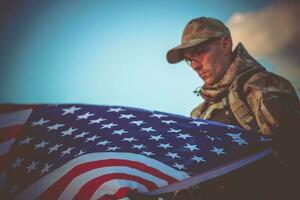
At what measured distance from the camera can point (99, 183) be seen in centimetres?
307

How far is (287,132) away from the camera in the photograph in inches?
114

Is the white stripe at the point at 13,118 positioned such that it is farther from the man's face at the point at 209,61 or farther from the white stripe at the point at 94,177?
the man's face at the point at 209,61

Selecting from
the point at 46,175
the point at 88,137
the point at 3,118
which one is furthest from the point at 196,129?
the point at 3,118

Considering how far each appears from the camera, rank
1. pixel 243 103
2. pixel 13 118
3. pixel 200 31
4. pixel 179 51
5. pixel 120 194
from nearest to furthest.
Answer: pixel 13 118, pixel 120 194, pixel 243 103, pixel 200 31, pixel 179 51

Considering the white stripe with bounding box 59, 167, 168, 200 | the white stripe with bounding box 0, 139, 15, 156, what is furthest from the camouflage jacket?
the white stripe with bounding box 0, 139, 15, 156

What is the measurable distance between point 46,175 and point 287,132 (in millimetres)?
2015

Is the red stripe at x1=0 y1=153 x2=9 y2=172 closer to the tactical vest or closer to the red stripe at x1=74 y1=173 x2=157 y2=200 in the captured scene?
the red stripe at x1=74 y1=173 x2=157 y2=200

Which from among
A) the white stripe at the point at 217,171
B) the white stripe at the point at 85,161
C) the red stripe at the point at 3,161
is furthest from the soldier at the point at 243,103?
the red stripe at the point at 3,161

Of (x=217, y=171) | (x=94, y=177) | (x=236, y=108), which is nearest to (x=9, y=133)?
(x=94, y=177)

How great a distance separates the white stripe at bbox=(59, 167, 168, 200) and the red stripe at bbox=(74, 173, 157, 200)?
25mm

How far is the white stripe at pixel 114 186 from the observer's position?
2993 mm

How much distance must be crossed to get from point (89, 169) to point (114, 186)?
27 cm

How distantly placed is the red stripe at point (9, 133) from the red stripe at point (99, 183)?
73 cm

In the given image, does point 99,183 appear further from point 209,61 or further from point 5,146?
point 209,61
